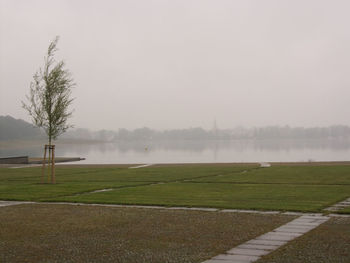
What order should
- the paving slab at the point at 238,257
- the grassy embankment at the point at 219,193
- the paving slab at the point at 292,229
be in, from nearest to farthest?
the paving slab at the point at 238,257
the paving slab at the point at 292,229
the grassy embankment at the point at 219,193

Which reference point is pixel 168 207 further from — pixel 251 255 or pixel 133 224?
pixel 251 255

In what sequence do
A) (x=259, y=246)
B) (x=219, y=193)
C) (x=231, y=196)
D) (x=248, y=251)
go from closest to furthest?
(x=248, y=251)
(x=259, y=246)
(x=231, y=196)
(x=219, y=193)

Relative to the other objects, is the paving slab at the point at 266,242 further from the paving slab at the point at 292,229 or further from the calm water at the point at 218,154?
the calm water at the point at 218,154

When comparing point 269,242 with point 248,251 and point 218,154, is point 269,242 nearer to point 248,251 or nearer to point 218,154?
point 248,251

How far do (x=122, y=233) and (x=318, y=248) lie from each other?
393cm

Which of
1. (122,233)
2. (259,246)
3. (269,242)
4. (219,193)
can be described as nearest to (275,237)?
(269,242)

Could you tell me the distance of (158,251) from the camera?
27.3ft

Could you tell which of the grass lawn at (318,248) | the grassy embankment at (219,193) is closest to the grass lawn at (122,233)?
the grass lawn at (318,248)

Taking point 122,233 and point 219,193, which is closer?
point 122,233

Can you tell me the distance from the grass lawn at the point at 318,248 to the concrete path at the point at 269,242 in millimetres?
177

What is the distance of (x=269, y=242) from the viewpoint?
29.0 feet

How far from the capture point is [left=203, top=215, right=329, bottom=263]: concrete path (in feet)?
25.4

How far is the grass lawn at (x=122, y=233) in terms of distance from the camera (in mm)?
8125

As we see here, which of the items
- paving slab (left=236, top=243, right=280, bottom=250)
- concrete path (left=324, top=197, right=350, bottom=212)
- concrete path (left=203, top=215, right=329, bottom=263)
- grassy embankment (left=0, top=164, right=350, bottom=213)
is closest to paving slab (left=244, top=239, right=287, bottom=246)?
concrete path (left=203, top=215, right=329, bottom=263)
